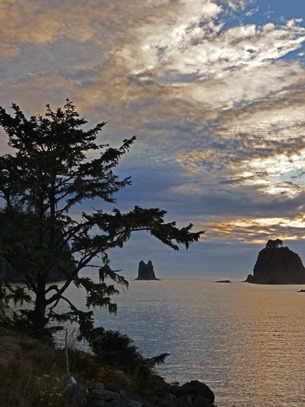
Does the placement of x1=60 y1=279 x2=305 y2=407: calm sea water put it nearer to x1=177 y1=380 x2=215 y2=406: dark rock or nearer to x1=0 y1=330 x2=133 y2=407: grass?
x1=177 y1=380 x2=215 y2=406: dark rock

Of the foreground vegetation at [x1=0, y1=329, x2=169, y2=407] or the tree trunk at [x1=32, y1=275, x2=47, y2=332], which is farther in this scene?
the tree trunk at [x1=32, y1=275, x2=47, y2=332]

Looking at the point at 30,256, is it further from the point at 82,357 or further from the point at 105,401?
the point at 105,401

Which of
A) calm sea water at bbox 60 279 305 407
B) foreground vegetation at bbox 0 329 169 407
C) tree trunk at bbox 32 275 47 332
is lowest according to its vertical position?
calm sea water at bbox 60 279 305 407

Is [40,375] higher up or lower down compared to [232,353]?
higher up

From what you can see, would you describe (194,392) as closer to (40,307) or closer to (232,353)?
(40,307)

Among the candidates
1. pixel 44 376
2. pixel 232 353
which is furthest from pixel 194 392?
pixel 232 353

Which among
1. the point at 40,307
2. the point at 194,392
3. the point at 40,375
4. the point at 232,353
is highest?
the point at 40,307

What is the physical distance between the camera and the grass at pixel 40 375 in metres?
10.6

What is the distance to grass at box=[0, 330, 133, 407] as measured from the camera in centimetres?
1063

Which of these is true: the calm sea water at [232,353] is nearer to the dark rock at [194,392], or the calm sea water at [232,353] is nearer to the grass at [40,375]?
the dark rock at [194,392]

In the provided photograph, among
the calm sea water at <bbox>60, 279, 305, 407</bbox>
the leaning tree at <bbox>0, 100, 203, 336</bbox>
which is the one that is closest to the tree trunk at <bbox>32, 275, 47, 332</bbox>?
the leaning tree at <bbox>0, 100, 203, 336</bbox>

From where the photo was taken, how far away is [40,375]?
12516mm

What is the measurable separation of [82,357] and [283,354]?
4149 cm

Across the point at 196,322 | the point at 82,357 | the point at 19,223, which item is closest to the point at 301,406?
Result: the point at 82,357
